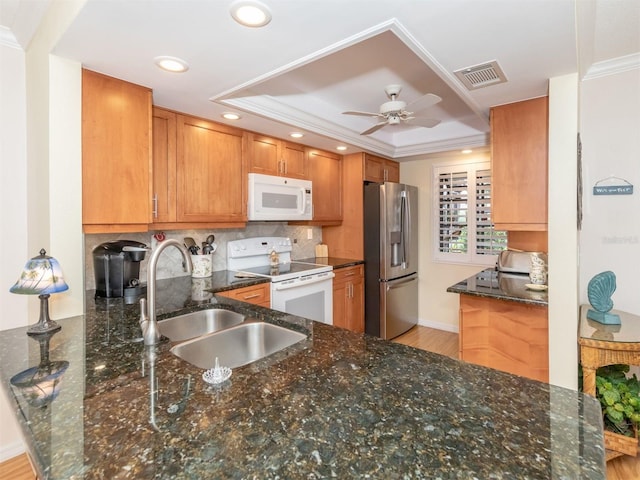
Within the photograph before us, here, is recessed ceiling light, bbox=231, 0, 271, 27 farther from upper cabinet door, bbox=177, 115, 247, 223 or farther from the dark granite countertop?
the dark granite countertop

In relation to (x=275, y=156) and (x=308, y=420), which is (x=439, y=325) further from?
(x=308, y=420)

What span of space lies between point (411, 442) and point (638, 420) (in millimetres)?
2066

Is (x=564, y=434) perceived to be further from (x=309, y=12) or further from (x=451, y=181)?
(x=451, y=181)

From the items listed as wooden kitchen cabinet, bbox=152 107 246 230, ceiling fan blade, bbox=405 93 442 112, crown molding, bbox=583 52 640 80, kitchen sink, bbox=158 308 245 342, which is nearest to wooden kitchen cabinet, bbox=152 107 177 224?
wooden kitchen cabinet, bbox=152 107 246 230

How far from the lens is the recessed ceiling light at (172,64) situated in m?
1.72

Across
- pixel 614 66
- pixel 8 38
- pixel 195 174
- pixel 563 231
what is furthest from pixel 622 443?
pixel 8 38

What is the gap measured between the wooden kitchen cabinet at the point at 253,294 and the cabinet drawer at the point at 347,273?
0.95 m

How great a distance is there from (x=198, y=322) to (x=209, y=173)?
53.1 inches

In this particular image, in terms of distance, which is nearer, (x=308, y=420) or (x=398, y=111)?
(x=308, y=420)

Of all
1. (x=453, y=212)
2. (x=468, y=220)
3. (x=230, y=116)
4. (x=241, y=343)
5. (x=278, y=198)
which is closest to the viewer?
(x=241, y=343)

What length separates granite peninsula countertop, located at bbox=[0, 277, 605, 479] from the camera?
0.63 metres

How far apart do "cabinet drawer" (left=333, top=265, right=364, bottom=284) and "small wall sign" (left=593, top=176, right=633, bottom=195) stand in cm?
222

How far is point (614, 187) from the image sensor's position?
2.42 m

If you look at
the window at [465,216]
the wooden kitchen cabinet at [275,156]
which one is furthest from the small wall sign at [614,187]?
the wooden kitchen cabinet at [275,156]
